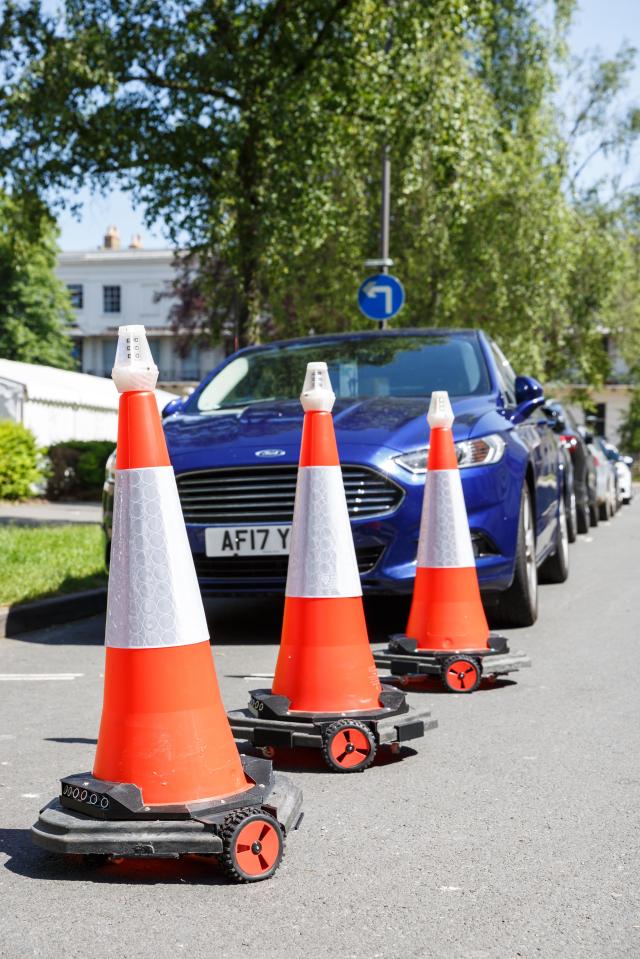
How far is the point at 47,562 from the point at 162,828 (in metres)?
7.29

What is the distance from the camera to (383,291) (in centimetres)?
1827

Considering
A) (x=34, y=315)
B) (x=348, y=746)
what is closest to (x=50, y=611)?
(x=348, y=746)

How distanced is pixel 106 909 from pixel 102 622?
5.40 m

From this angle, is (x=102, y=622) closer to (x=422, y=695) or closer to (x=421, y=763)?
(x=422, y=695)

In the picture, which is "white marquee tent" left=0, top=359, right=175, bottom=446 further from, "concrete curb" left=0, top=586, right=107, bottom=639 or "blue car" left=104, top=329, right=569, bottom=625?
"blue car" left=104, top=329, right=569, bottom=625

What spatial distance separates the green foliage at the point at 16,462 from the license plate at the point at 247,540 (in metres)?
17.4

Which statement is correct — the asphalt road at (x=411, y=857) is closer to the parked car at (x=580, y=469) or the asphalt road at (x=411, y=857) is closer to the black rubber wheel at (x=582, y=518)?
the parked car at (x=580, y=469)

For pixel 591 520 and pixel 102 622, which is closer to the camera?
pixel 102 622

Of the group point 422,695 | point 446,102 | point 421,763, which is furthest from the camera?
point 446,102

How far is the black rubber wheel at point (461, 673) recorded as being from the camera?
5688mm

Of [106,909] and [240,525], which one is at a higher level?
[240,525]

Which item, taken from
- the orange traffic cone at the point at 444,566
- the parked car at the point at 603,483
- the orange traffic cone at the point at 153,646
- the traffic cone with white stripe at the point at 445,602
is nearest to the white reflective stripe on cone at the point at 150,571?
the orange traffic cone at the point at 153,646

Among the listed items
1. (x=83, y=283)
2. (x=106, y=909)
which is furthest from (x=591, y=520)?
(x=83, y=283)

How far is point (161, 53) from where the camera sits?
16656 mm
